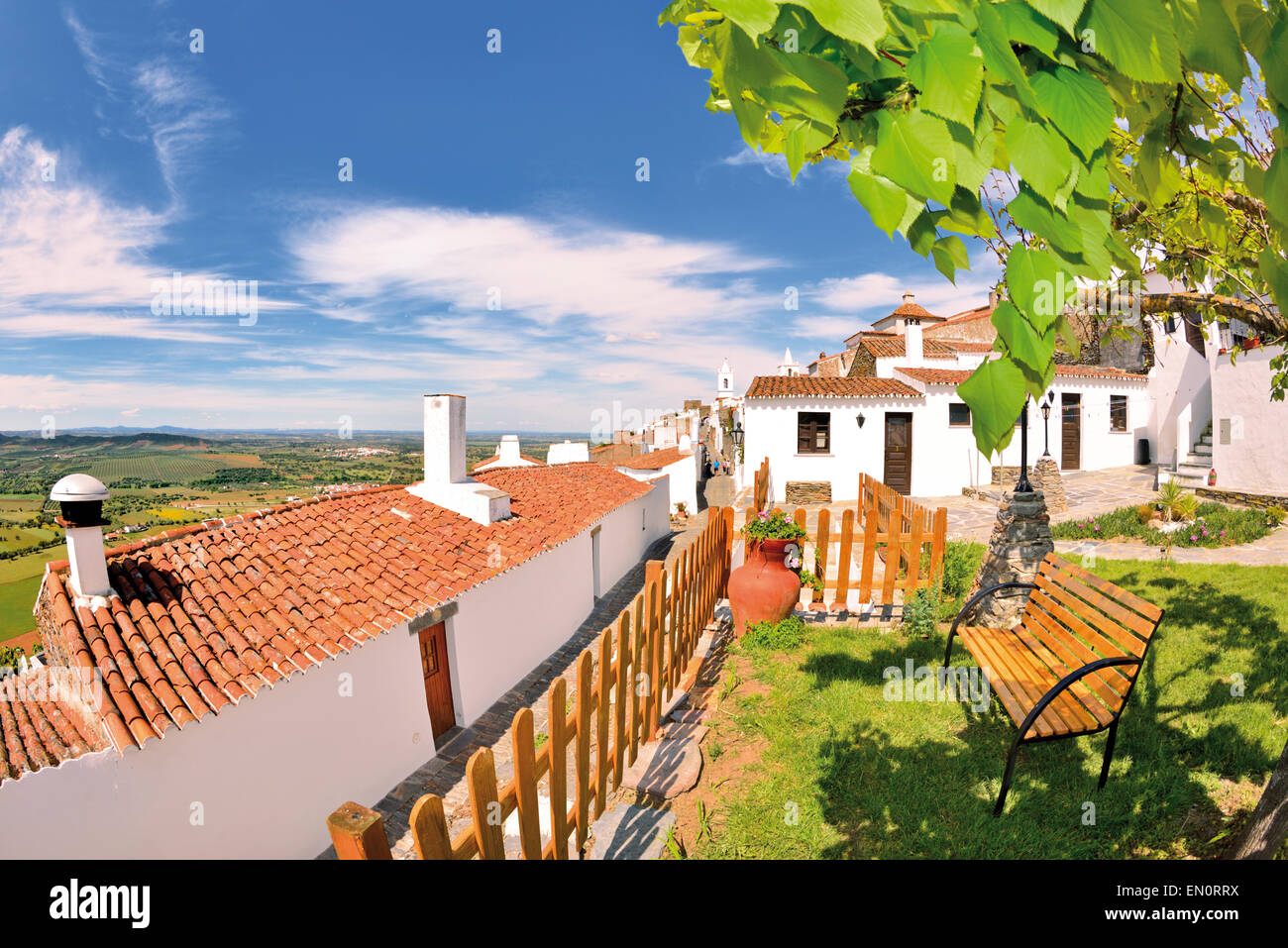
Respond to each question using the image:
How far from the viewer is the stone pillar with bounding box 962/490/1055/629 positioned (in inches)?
235

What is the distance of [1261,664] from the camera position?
511cm

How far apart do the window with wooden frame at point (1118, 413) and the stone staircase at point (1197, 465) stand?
Answer: 3.20 metres

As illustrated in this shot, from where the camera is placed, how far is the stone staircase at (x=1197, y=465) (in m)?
15.2

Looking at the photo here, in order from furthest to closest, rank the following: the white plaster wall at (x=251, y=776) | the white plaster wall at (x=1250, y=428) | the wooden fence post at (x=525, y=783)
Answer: the white plaster wall at (x=1250, y=428) → the white plaster wall at (x=251, y=776) → the wooden fence post at (x=525, y=783)

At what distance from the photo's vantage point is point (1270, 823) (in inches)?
82.7

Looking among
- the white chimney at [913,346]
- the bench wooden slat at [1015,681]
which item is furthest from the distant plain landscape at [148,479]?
the white chimney at [913,346]

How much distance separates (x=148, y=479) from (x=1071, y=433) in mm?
28532

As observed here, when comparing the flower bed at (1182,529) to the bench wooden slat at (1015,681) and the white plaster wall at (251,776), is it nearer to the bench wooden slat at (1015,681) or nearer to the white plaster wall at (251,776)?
the bench wooden slat at (1015,681)

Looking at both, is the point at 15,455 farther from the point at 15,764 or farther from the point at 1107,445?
the point at 1107,445

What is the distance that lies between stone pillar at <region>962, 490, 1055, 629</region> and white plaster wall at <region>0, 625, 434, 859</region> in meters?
7.36

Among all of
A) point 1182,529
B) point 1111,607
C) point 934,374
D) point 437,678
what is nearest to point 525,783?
point 1111,607

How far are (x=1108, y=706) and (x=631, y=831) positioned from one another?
313cm

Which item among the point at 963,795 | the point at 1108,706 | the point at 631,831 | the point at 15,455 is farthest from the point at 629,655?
the point at 15,455
